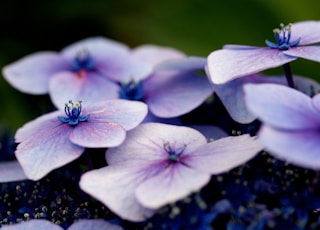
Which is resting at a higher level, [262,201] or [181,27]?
[262,201]

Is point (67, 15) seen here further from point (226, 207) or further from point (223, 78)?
point (226, 207)

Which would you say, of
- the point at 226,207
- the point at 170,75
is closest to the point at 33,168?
the point at 226,207

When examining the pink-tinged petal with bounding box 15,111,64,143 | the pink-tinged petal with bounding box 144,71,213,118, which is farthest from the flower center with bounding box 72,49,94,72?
the pink-tinged petal with bounding box 15,111,64,143

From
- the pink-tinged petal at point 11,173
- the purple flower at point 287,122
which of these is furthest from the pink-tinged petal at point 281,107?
the pink-tinged petal at point 11,173

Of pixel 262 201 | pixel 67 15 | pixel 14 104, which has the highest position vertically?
pixel 262 201

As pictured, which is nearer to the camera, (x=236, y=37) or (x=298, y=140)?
(x=298, y=140)

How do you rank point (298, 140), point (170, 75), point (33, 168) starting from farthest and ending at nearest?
point (170, 75) < point (33, 168) < point (298, 140)

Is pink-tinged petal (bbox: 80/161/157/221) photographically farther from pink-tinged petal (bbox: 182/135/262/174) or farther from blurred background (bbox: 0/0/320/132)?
blurred background (bbox: 0/0/320/132)
